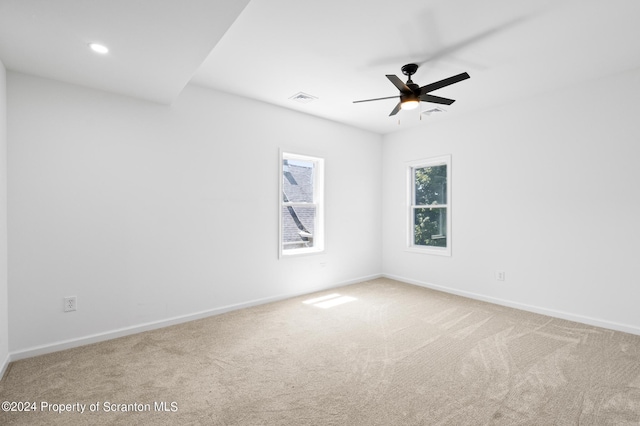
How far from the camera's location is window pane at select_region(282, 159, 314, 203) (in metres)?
4.44

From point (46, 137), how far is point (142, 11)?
1688mm

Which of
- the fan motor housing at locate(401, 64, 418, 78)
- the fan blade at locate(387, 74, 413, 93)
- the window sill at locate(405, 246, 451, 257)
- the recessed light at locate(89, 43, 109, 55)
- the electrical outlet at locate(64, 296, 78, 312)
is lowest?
the electrical outlet at locate(64, 296, 78, 312)

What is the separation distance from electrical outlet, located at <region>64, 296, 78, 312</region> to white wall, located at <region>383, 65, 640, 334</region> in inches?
179

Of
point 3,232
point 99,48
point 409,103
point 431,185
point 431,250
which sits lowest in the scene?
point 431,250

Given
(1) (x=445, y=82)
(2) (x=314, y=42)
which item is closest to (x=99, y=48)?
(2) (x=314, y=42)

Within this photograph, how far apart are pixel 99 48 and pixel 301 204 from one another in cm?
290

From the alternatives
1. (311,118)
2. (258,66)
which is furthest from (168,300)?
(311,118)

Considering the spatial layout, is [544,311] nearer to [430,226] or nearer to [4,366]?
[430,226]

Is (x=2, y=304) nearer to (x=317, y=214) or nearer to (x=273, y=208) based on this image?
(x=273, y=208)

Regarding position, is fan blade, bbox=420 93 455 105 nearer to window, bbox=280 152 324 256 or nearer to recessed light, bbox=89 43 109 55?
window, bbox=280 152 324 256

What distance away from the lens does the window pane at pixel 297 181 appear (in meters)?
4.44

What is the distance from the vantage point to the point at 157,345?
2.79 m

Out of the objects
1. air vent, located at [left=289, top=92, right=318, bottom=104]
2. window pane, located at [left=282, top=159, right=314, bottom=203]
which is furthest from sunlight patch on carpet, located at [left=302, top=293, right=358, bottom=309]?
air vent, located at [left=289, top=92, right=318, bottom=104]

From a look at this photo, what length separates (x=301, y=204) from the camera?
454 centimetres
